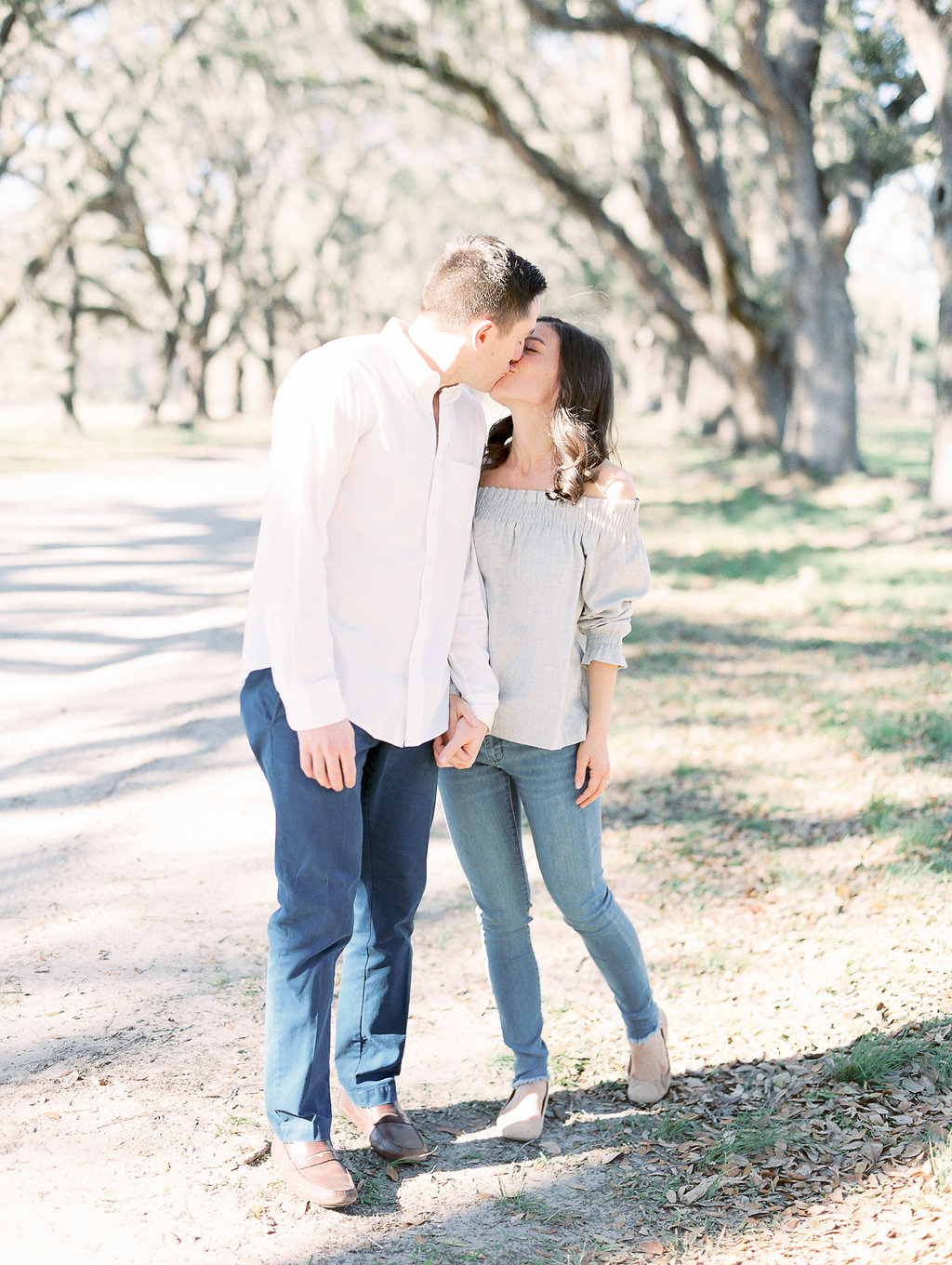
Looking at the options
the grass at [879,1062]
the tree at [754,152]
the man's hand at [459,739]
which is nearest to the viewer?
the man's hand at [459,739]

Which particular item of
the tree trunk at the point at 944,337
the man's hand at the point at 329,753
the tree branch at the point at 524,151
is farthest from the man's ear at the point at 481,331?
the tree branch at the point at 524,151

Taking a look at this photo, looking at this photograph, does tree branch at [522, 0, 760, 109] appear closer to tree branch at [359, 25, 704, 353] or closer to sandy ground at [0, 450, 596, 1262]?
tree branch at [359, 25, 704, 353]

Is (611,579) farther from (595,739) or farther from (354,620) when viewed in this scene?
(354,620)

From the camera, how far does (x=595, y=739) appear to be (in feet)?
10.1

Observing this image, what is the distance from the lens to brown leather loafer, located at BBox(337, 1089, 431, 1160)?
120 inches

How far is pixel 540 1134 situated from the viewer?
3.24m

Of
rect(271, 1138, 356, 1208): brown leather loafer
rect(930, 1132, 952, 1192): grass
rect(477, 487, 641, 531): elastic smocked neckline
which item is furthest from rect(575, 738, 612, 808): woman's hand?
rect(930, 1132, 952, 1192): grass

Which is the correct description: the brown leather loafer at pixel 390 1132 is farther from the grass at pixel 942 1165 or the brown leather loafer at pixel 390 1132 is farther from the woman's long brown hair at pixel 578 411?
the woman's long brown hair at pixel 578 411

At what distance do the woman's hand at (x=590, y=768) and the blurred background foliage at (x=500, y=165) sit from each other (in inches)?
44.7

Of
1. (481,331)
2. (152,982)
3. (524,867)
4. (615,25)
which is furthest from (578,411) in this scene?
(615,25)

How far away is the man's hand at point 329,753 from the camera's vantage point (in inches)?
103

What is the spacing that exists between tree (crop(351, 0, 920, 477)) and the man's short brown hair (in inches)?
431

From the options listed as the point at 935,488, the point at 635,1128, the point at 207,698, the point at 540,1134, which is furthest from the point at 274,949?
the point at 935,488

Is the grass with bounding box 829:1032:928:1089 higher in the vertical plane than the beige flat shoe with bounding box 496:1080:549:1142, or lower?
higher
